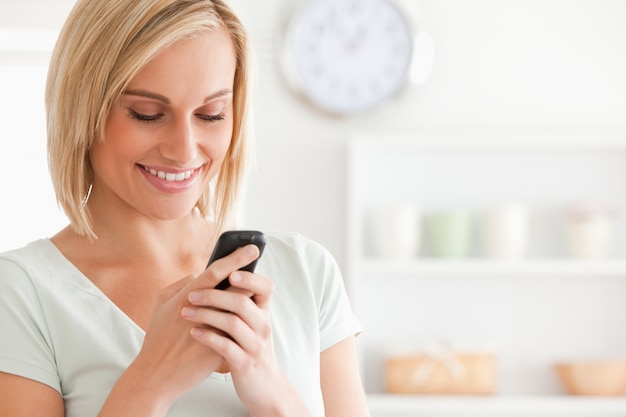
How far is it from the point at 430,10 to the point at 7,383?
2.39m

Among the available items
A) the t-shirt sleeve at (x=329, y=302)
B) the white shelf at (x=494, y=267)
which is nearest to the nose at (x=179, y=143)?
the t-shirt sleeve at (x=329, y=302)

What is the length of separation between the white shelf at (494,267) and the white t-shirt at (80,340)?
1.74 metres

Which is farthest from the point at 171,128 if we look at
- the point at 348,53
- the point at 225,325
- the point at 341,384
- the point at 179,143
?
the point at 348,53

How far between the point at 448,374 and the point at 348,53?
109 cm

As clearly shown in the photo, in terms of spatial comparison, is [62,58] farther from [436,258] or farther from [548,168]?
[548,168]

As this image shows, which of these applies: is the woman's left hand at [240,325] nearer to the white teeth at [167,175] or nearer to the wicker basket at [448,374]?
the white teeth at [167,175]

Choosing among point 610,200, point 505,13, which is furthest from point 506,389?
point 505,13

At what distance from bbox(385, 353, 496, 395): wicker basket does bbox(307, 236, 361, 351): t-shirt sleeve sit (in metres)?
1.68

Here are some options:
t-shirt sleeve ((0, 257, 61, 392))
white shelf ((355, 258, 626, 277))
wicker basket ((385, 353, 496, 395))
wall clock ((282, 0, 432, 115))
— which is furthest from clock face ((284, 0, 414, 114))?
t-shirt sleeve ((0, 257, 61, 392))

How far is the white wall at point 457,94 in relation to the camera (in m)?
3.13

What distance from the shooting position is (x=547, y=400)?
9.58 ft

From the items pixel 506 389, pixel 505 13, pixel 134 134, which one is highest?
pixel 505 13

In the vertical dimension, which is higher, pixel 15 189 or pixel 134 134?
pixel 134 134

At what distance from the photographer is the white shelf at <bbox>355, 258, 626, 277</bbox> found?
295cm
